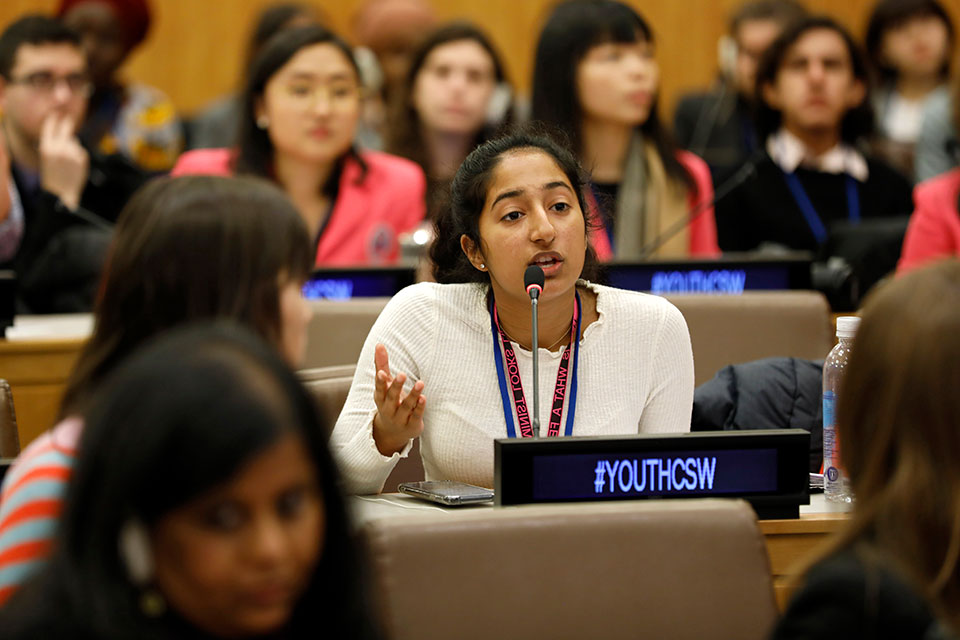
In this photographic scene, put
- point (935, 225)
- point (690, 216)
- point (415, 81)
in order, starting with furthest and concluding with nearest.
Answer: point (415, 81)
point (690, 216)
point (935, 225)

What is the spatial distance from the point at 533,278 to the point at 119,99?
11.5 ft

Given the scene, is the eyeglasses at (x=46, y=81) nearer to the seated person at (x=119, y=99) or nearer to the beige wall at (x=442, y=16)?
the seated person at (x=119, y=99)

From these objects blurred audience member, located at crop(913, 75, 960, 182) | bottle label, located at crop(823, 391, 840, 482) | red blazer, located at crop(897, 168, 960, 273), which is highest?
blurred audience member, located at crop(913, 75, 960, 182)

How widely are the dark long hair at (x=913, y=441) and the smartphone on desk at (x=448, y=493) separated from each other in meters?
0.78

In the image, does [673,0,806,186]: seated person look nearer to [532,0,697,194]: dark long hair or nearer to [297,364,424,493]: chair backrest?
[532,0,697,194]: dark long hair

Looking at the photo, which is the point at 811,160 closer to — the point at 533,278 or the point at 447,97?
the point at 447,97

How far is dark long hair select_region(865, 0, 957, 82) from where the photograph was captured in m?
5.55

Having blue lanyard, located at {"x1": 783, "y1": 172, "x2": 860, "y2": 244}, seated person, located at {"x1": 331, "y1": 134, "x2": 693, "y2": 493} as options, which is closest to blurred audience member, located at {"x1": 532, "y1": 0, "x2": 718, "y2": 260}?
blue lanyard, located at {"x1": 783, "y1": 172, "x2": 860, "y2": 244}

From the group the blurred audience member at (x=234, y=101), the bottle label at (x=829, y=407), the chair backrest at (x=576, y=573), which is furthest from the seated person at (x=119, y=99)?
the chair backrest at (x=576, y=573)

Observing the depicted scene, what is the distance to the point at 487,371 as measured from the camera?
2289 mm

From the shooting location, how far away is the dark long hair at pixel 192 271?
1.35 metres

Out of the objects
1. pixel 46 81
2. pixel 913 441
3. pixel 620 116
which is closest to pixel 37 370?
pixel 46 81

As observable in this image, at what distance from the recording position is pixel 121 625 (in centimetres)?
96

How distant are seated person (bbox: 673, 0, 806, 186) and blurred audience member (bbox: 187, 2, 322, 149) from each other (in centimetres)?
177
